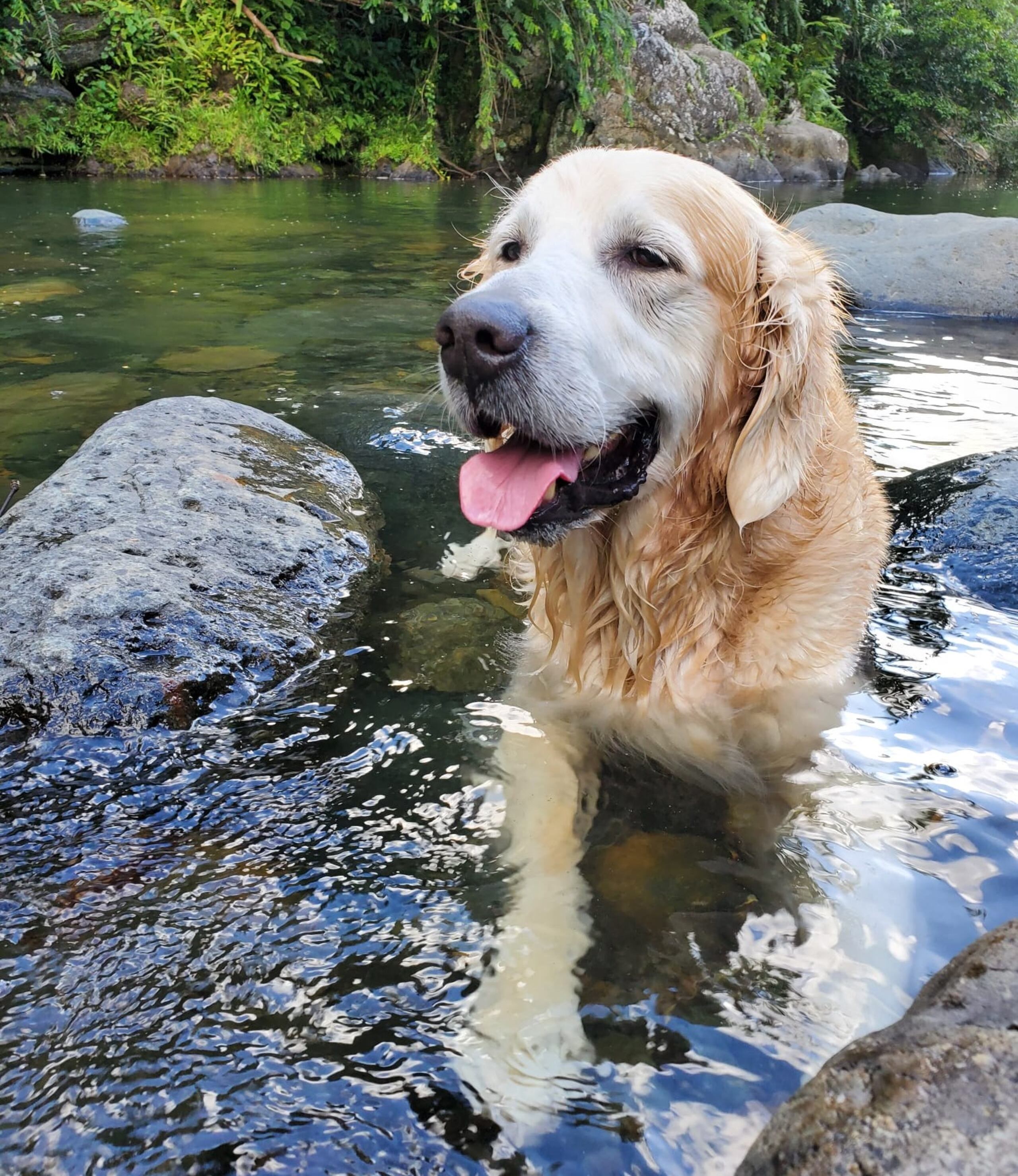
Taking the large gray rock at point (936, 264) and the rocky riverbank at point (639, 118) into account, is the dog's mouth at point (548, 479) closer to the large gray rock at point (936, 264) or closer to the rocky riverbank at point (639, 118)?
the large gray rock at point (936, 264)

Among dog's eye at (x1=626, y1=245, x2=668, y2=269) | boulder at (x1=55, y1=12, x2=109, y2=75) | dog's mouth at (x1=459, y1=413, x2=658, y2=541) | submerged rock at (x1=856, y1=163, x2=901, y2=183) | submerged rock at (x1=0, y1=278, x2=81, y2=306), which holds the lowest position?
submerged rock at (x1=0, y1=278, x2=81, y2=306)

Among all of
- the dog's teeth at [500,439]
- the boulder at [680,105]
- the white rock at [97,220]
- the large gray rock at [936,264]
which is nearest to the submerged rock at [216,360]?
the dog's teeth at [500,439]

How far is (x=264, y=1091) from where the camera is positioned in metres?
1.94

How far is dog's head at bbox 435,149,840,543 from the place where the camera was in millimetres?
2693

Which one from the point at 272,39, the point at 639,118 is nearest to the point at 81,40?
the point at 272,39

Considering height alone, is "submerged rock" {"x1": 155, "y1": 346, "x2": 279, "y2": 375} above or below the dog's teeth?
below

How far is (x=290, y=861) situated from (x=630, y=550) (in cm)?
135

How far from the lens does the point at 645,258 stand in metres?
2.86

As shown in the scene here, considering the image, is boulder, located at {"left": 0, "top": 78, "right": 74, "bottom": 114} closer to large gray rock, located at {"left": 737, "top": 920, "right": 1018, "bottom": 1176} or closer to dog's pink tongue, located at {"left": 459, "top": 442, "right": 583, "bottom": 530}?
dog's pink tongue, located at {"left": 459, "top": 442, "right": 583, "bottom": 530}

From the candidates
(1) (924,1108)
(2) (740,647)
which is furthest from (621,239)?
(1) (924,1108)

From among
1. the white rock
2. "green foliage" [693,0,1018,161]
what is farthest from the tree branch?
"green foliage" [693,0,1018,161]

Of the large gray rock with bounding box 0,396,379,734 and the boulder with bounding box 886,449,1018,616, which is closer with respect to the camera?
the large gray rock with bounding box 0,396,379,734

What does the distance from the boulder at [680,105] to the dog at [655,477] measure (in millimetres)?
17972

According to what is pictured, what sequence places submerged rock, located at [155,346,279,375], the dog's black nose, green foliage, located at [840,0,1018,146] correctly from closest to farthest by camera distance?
the dog's black nose
submerged rock, located at [155,346,279,375]
green foliage, located at [840,0,1018,146]
